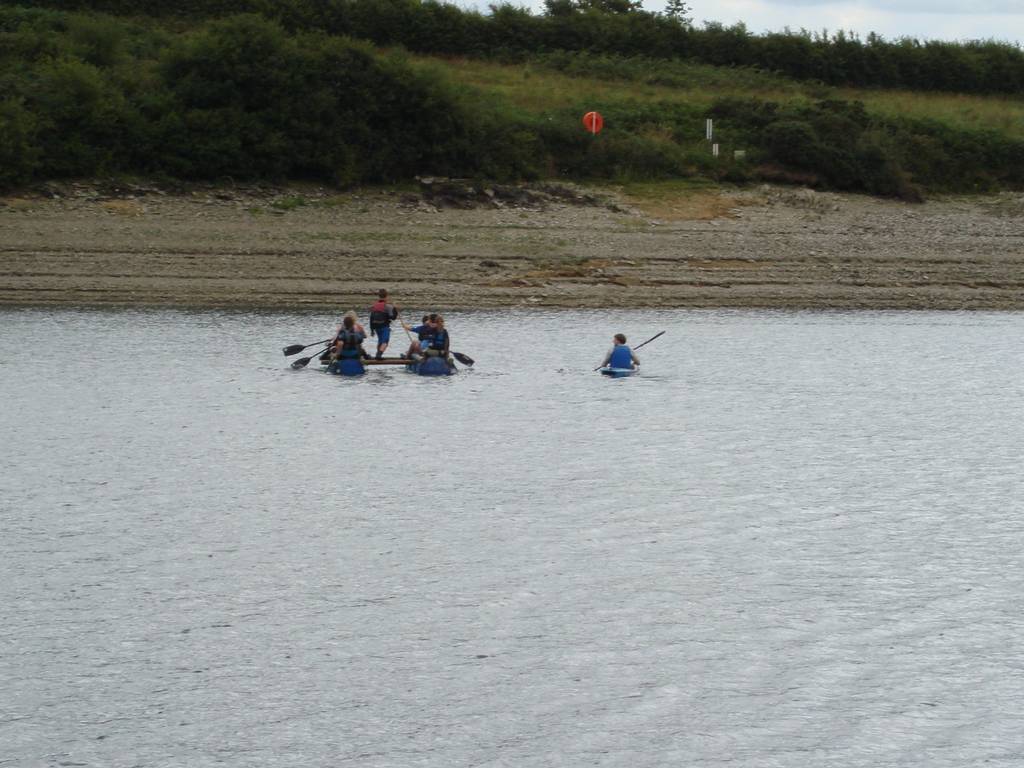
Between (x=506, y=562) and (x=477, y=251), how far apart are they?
1915 cm

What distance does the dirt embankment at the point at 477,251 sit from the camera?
3116 cm

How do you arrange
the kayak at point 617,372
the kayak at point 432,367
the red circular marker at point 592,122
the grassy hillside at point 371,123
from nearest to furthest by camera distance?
the kayak at point 617,372 → the kayak at point 432,367 → the grassy hillside at point 371,123 → the red circular marker at point 592,122

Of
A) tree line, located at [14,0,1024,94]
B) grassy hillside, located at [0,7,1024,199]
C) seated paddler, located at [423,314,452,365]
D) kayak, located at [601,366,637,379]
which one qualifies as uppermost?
tree line, located at [14,0,1024,94]

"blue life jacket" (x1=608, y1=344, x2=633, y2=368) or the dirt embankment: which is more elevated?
the dirt embankment

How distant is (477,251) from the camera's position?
110 ft

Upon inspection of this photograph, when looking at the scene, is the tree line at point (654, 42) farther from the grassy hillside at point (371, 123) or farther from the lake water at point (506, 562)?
the lake water at point (506, 562)

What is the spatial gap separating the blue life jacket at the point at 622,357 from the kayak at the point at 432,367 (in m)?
3.06

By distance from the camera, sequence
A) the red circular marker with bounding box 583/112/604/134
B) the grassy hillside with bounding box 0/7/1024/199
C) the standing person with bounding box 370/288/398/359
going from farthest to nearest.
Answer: the red circular marker with bounding box 583/112/604/134 → the grassy hillside with bounding box 0/7/1024/199 → the standing person with bounding box 370/288/398/359

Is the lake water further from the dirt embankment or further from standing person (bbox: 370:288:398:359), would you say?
the dirt embankment

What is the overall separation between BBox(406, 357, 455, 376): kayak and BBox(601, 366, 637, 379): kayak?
9.45 feet

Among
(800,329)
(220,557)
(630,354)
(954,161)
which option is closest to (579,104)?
(954,161)

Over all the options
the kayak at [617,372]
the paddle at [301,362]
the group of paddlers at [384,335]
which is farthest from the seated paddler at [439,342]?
the kayak at [617,372]

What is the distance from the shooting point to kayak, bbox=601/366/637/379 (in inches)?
1014

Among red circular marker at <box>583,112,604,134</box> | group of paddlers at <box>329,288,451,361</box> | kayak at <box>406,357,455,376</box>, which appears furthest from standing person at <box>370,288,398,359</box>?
red circular marker at <box>583,112,604,134</box>
